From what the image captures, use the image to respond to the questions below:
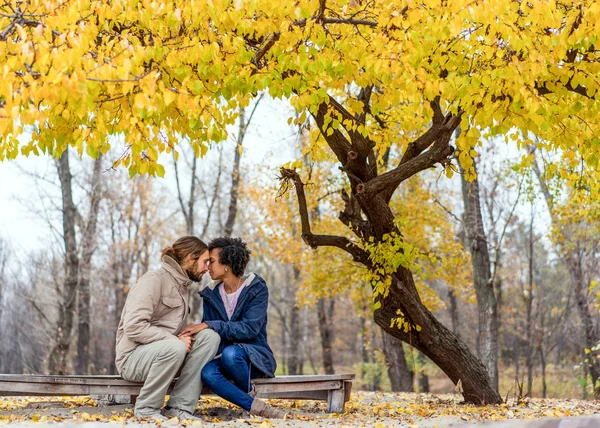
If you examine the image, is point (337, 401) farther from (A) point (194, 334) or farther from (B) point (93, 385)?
(B) point (93, 385)

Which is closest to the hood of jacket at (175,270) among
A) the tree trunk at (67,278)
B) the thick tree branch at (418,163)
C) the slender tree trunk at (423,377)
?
the thick tree branch at (418,163)

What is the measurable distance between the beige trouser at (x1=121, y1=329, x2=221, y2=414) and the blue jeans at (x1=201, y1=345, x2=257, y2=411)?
0.08 metres

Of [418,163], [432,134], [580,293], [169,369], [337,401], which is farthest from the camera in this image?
[580,293]

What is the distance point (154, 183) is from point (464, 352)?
66.6 ft

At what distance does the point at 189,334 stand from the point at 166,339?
20 centimetres

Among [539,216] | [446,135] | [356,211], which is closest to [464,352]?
[356,211]

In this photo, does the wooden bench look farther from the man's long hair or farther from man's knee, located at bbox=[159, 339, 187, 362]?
the man's long hair

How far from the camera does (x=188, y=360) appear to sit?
5.02 metres

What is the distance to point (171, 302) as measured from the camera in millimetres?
5070

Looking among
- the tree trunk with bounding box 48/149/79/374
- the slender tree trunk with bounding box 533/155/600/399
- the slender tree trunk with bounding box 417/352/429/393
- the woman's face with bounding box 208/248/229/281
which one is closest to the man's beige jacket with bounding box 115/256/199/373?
the woman's face with bounding box 208/248/229/281

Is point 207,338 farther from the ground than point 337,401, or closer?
farther from the ground

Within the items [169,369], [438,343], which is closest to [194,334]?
[169,369]

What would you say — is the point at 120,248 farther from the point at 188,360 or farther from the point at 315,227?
the point at 188,360

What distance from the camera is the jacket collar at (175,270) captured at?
5121mm
